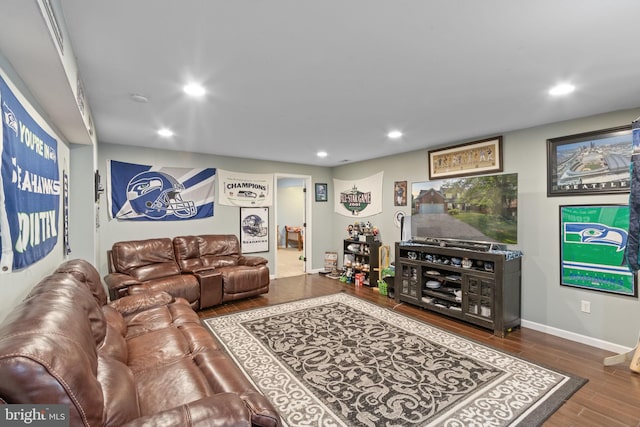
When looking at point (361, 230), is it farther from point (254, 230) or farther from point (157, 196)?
point (157, 196)

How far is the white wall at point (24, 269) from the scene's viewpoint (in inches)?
56.7

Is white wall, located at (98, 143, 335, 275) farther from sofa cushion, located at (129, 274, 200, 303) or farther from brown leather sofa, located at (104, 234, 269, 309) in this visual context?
sofa cushion, located at (129, 274, 200, 303)

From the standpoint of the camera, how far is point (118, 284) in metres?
3.53

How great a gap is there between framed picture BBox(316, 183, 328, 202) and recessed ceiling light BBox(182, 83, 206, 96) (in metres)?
4.17

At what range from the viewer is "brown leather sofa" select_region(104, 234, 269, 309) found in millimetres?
3812

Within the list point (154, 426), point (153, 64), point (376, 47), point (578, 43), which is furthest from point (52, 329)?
point (578, 43)

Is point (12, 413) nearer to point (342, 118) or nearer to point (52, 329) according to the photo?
point (52, 329)

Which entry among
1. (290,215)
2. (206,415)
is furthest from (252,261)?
(290,215)

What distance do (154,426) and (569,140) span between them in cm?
420

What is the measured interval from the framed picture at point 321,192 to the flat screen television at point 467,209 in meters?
2.40

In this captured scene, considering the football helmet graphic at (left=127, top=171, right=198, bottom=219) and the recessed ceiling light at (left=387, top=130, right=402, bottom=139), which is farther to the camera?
the football helmet graphic at (left=127, top=171, right=198, bottom=219)

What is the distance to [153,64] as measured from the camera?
2021mm

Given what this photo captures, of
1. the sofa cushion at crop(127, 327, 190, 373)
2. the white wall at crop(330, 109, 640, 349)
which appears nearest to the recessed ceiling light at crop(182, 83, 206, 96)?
the sofa cushion at crop(127, 327, 190, 373)

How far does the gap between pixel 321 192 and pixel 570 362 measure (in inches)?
192
